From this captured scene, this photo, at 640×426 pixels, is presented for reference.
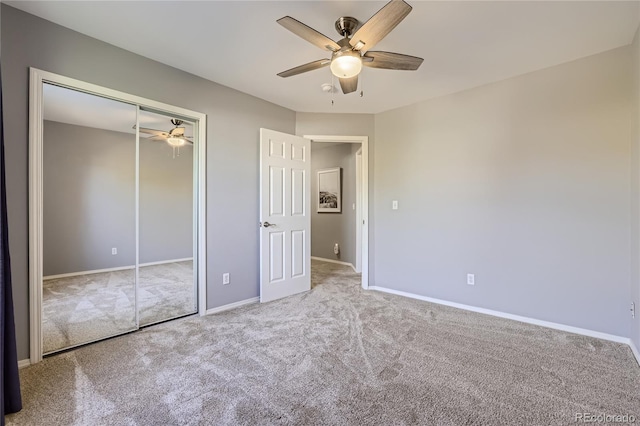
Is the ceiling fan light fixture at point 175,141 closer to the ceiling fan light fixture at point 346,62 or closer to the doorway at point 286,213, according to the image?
the doorway at point 286,213

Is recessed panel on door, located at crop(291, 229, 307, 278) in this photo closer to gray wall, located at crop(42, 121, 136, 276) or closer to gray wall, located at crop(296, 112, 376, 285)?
gray wall, located at crop(296, 112, 376, 285)

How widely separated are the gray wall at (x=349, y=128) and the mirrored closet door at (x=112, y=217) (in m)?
1.52

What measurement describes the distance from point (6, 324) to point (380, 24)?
268 cm

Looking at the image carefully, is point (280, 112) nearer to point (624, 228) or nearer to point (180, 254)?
point (180, 254)

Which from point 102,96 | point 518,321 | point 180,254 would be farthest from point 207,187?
point 518,321

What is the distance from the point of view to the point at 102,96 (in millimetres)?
2436

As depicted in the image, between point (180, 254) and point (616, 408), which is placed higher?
point (180, 254)

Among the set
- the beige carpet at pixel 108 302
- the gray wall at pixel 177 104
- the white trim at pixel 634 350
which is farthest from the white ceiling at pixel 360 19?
the white trim at pixel 634 350

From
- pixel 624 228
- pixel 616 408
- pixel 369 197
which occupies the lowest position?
pixel 616 408

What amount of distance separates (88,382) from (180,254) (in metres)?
1.48

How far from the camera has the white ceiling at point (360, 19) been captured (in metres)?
1.95

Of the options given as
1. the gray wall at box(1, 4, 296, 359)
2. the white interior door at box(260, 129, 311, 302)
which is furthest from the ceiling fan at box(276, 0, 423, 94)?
the white interior door at box(260, 129, 311, 302)

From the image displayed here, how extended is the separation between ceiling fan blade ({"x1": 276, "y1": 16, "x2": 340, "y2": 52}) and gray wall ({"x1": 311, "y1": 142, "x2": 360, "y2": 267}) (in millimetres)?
3409

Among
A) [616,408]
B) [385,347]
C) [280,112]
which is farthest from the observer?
[280,112]
